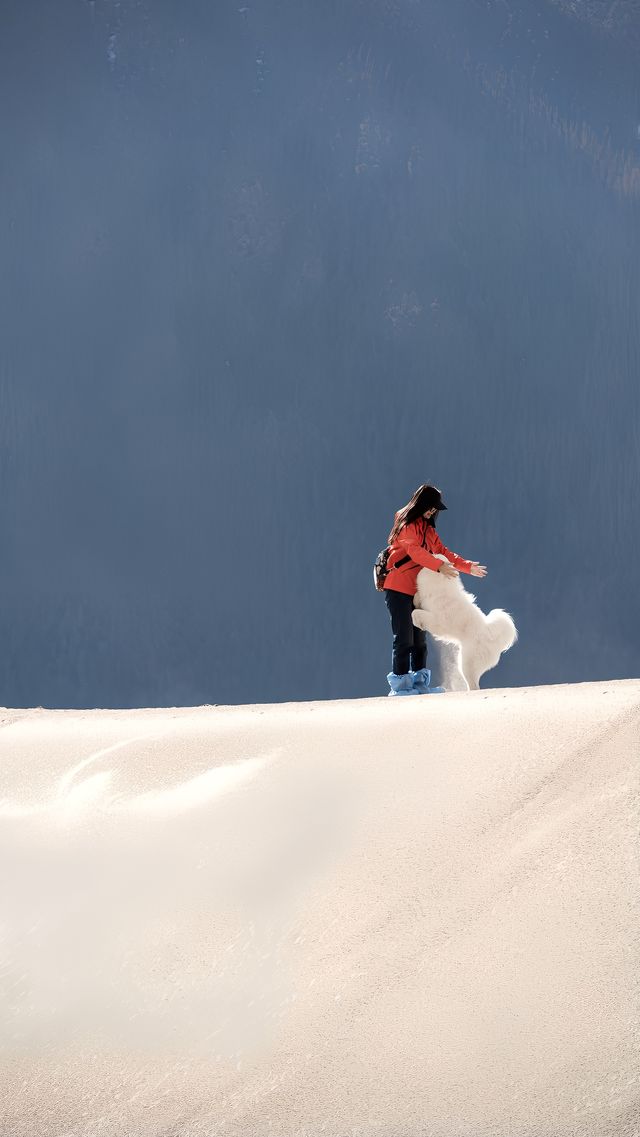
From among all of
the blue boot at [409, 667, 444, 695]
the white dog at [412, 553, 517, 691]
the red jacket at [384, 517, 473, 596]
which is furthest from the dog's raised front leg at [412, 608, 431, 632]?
the blue boot at [409, 667, 444, 695]

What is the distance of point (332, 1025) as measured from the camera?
324 cm

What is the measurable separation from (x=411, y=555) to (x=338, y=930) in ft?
11.4

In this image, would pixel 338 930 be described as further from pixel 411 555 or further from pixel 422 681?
pixel 411 555

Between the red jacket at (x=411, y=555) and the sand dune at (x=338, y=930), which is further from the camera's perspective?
the red jacket at (x=411, y=555)

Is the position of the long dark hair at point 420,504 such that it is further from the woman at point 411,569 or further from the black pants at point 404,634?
the black pants at point 404,634

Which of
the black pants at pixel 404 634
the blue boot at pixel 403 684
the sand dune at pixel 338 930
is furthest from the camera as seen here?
the black pants at pixel 404 634

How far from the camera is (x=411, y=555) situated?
22.6 feet

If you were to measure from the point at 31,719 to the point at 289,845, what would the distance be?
8.33ft

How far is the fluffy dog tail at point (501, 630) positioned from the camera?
691cm

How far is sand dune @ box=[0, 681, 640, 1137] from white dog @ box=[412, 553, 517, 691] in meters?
1.86

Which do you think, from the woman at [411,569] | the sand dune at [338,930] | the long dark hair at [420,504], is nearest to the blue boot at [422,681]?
the woman at [411,569]

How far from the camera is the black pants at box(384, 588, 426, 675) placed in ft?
22.8

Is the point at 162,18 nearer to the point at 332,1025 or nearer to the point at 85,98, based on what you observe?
the point at 85,98

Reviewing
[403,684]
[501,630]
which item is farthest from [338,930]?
[501,630]
